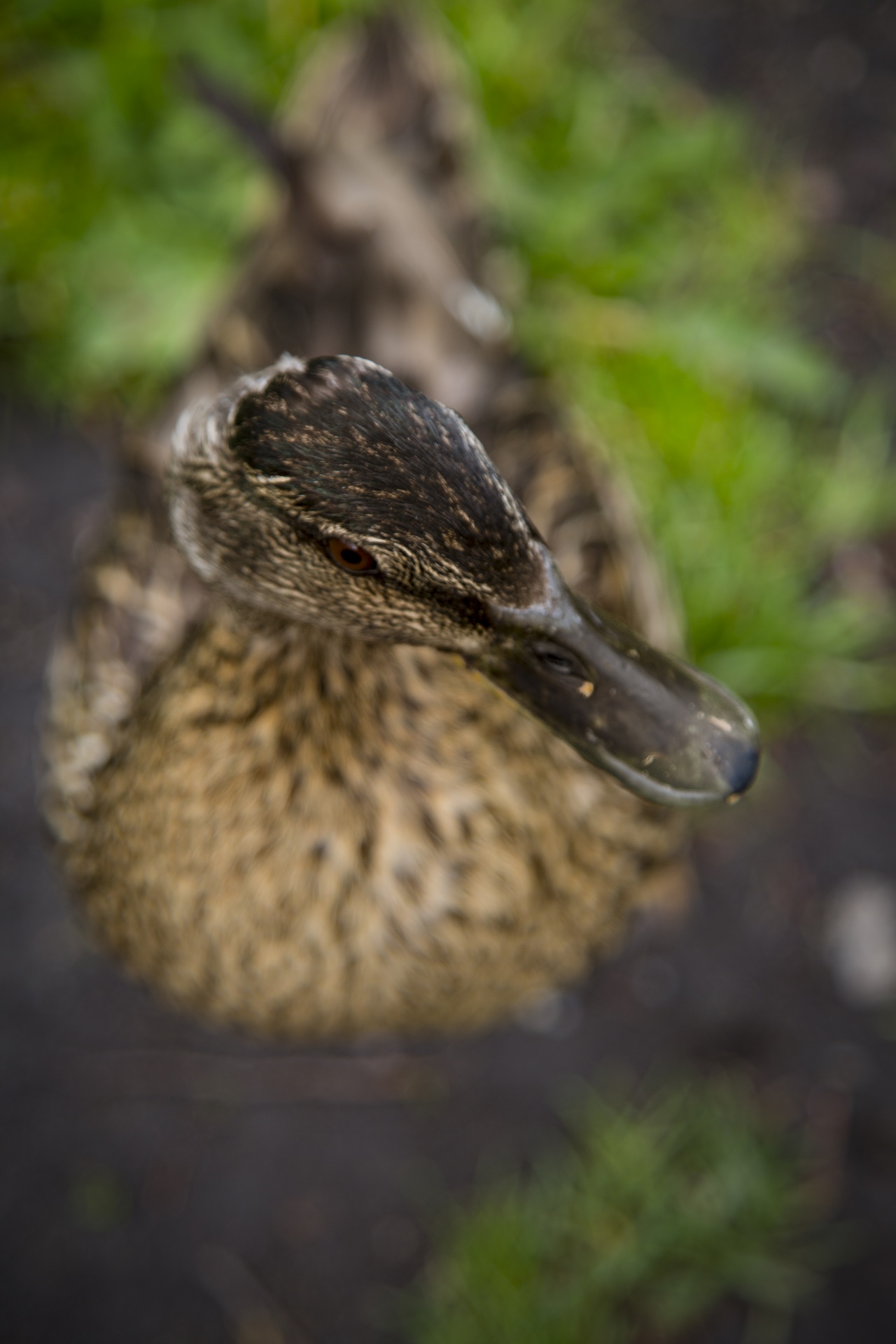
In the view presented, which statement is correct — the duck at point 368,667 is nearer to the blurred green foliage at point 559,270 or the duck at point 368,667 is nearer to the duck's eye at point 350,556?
the duck's eye at point 350,556

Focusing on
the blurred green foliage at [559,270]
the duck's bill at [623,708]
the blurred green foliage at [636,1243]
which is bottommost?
the blurred green foliage at [636,1243]

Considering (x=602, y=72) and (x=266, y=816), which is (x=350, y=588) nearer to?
(x=266, y=816)

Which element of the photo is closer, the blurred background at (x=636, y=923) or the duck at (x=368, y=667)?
the duck at (x=368, y=667)

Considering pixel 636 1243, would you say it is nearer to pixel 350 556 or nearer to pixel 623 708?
pixel 623 708

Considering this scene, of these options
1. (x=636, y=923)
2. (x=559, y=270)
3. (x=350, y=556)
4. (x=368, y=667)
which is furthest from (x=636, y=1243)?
(x=559, y=270)

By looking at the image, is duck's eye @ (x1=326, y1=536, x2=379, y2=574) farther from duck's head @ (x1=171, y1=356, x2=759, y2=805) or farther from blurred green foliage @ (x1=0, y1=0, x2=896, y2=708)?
blurred green foliage @ (x1=0, y1=0, x2=896, y2=708)

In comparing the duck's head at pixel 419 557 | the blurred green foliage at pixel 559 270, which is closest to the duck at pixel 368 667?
the duck's head at pixel 419 557
